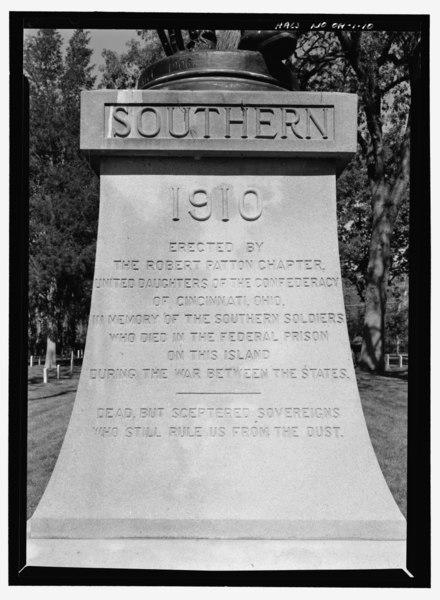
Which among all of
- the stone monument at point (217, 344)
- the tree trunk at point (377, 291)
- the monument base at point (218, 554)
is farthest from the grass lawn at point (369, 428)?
the stone monument at point (217, 344)

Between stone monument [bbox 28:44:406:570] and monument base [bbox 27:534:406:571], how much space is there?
19 mm

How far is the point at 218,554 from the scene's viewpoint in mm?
3404

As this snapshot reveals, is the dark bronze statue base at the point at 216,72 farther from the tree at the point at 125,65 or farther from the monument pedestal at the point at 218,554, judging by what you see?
the tree at the point at 125,65

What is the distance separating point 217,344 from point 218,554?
4.42 feet

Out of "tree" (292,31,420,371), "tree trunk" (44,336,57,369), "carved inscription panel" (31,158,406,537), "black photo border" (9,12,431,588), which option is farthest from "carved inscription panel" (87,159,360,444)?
"tree trunk" (44,336,57,369)

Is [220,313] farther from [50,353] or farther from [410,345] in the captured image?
[50,353]

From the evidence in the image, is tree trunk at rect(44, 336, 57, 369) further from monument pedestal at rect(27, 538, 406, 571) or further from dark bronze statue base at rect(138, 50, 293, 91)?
dark bronze statue base at rect(138, 50, 293, 91)

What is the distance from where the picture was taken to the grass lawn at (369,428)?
6.06m

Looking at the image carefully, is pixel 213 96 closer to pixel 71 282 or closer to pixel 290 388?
pixel 290 388

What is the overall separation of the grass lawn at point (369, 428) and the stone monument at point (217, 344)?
6.88 feet

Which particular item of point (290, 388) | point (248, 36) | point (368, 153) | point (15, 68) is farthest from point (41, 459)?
point (368, 153)

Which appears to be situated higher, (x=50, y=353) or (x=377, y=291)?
(x=377, y=291)

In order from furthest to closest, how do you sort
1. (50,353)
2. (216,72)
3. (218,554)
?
1. (50,353)
2. (216,72)
3. (218,554)


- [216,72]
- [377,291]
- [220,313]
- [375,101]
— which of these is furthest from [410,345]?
[375,101]
